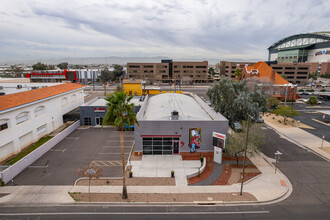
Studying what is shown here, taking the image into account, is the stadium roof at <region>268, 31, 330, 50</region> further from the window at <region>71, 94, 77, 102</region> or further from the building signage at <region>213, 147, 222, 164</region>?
the window at <region>71, 94, 77, 102</region>

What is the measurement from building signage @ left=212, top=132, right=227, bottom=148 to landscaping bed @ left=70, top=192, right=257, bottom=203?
7.85 metres

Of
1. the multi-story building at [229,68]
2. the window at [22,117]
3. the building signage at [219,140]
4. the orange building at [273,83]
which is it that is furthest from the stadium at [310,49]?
the window at [22,117]

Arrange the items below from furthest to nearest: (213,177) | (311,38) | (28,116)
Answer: (311,38)
(28,116)
(213,177)

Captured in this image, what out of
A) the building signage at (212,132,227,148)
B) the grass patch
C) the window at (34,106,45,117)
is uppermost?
the window at (34,106,45,117)

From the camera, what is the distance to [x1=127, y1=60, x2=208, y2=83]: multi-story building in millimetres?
128375

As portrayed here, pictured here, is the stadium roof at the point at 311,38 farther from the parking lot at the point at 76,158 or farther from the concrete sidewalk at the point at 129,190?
the parking lot at the point at 76,158

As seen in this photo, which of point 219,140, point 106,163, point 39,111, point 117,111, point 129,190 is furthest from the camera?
point 39,111

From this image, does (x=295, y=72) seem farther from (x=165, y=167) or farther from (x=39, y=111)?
(x=39, y=111)

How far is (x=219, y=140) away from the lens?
28.5m

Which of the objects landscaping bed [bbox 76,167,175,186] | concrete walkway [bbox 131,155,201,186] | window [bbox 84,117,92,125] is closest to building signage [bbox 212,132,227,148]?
concrete walkway [bbox 131,155,201,186]

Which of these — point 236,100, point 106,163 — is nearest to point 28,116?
point 106,163

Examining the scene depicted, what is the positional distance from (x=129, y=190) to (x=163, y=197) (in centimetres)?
405

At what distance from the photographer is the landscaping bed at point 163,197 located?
2061cm

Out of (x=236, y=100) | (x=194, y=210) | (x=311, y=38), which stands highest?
(x=311, y=38)
